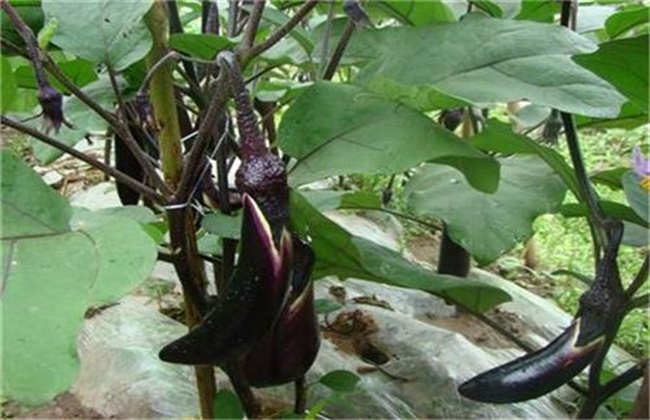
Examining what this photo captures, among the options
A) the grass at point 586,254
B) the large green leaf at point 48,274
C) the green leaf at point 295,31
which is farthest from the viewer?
the grass at point 586,254

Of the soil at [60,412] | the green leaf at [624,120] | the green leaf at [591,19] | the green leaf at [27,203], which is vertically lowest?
the soil at [60,412]

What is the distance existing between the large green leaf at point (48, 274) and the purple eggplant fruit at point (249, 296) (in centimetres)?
4

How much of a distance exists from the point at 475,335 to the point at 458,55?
596 mm

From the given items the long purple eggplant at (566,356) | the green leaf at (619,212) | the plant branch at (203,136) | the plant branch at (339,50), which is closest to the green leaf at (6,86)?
the plant branch at (203,136)

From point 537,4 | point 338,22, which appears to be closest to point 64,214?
point 338,22

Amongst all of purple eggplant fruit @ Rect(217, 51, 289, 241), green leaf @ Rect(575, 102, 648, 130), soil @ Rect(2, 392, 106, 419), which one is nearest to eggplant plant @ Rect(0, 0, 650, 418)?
purple eggplant fruit @ Rect(217, 51, 289, 241)

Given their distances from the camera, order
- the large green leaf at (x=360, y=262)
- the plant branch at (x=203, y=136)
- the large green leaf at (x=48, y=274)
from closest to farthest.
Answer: the large green leaf at (x=48, y=274)
the plant branch at (x=203, y=136)
the large green leaf at (x=360, y=262)

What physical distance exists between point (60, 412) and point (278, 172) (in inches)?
20.0

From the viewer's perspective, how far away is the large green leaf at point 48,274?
322mm

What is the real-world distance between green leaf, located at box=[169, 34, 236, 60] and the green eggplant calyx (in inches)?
11.0

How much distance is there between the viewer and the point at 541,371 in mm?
522

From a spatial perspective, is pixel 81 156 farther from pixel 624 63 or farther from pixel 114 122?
pixel 624 63

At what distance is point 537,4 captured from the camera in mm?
782

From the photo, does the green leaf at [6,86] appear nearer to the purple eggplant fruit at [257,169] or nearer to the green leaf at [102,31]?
the green leaf at [102,31]
